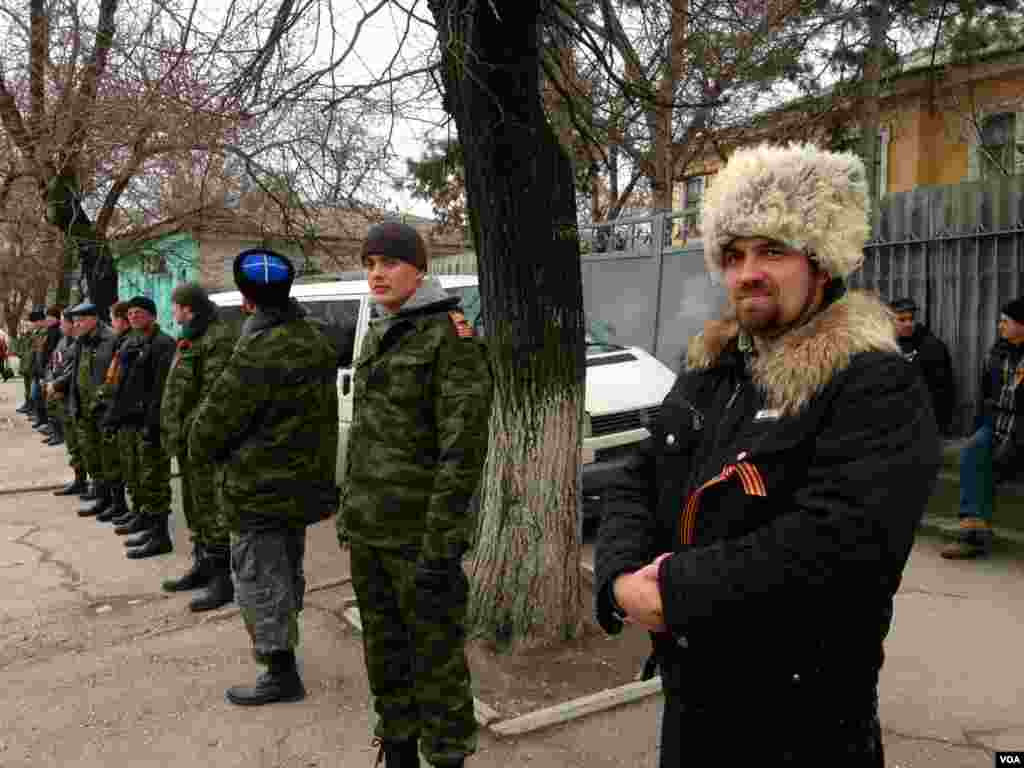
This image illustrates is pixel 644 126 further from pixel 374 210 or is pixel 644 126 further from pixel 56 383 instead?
pixel 56 383

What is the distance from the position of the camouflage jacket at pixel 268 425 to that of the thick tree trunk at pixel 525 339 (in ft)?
2.99

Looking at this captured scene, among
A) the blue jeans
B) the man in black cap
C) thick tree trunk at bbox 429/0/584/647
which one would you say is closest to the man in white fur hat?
thick tree trunk at bbox 429/0/584/647

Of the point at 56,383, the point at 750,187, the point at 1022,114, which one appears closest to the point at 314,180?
the point at 56,383

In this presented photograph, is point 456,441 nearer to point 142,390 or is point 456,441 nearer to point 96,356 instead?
point 142,390

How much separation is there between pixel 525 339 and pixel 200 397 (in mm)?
2175

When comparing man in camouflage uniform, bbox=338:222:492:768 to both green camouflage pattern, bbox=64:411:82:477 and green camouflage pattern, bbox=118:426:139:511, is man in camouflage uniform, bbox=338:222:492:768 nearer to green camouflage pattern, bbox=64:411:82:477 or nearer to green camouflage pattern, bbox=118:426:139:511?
green camouflage pattern, bbox=118:426:139:511

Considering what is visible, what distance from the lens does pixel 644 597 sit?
1.61m

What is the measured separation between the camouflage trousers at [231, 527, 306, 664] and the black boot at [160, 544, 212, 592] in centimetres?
208

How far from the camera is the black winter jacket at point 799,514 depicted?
1444mm

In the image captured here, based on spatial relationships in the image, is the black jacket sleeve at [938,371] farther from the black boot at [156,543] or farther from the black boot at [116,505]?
the black boot at [116,505]

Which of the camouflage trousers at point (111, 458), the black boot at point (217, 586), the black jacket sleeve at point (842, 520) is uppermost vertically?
the black jacket sleeve at point (842, 520)

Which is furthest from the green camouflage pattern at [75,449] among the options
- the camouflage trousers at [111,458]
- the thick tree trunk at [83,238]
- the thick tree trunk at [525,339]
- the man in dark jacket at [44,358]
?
the thick tree trunk at [525,339]

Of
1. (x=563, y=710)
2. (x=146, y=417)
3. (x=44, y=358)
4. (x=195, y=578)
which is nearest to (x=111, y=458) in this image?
(x=146, y=417)

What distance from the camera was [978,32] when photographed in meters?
13.6
